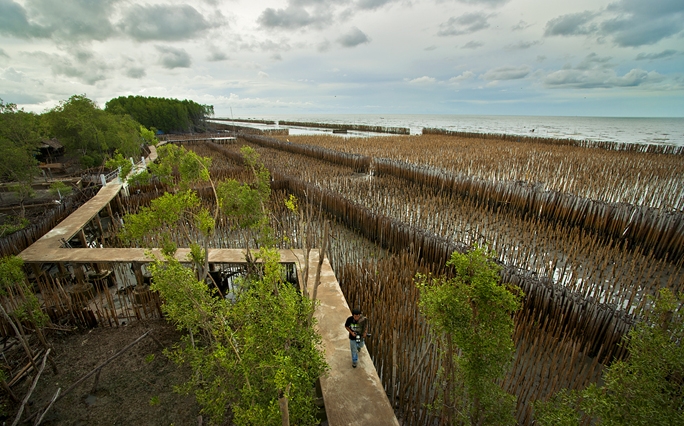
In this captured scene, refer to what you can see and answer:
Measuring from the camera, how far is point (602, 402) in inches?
81.7

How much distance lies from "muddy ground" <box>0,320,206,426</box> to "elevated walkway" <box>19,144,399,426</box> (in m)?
1.57

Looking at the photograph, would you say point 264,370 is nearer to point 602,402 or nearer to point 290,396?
point 290,396

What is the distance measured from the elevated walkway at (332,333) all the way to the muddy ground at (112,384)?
157 centimetres

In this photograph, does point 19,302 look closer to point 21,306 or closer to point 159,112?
point 21,306

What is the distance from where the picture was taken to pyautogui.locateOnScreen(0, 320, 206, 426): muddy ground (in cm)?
402

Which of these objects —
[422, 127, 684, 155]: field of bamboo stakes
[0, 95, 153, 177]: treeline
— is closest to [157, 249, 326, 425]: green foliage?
[0, 95, 153, 177]: treeline

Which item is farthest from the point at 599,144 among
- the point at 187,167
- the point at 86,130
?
the point at 86,130

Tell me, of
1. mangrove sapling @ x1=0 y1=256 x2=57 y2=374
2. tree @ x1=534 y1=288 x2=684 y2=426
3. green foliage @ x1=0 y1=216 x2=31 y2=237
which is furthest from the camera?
green foliage @ x1=0 y1=216 x2=31 y2=237

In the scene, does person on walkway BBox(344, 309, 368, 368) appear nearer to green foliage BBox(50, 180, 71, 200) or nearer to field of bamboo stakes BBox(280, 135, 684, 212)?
field of bamboo stakes BBox(280, 135, 684, 212)

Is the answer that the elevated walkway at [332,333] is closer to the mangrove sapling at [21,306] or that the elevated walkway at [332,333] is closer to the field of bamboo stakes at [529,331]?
the field of bamboo stakes at [529,331]

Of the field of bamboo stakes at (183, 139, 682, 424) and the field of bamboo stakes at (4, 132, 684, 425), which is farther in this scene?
the field of bamboo stakes at (4, 132, 684, 425)

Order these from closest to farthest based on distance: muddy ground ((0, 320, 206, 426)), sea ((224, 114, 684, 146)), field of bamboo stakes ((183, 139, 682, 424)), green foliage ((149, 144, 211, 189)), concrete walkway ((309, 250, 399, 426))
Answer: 1. concrete walkway ((309, 250, 399, 426))
2. field of bamboo stakes ((183, 139, 682, 424))
3. muddy ground ((0, 320, 206, 426))
4. green foliage ((149, 144, 211, 189))
5. sea ((224, 114, 684, 146))

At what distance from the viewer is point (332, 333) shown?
454 cm

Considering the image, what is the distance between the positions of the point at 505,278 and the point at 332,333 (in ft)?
10.9
